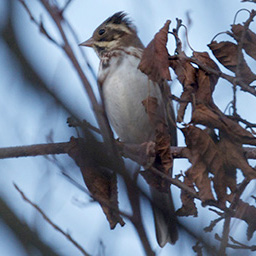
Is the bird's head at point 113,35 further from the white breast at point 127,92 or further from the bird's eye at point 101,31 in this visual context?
the white breast at point 127,92

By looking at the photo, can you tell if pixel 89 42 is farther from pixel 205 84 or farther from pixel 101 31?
pixel 205 84

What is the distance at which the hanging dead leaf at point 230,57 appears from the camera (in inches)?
154

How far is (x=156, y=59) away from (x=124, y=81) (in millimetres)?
1489

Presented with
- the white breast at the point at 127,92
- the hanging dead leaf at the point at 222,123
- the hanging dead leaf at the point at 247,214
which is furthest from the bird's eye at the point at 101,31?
the hanging dead leaf at the point at 247,214

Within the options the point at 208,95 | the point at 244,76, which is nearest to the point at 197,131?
the point at 208,95

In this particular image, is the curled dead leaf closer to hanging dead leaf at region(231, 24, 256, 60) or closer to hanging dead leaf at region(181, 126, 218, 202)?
hanging dead leaf at region(181, 126, 218, 202)

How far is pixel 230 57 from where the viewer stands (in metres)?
3.96

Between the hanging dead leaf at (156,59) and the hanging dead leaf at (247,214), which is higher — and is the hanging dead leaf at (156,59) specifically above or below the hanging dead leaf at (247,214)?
above

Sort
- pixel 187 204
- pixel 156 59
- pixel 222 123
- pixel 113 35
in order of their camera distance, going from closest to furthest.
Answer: pixel 222 123 → pixel 156 59 → pixel 187 204 → pixel 113 35

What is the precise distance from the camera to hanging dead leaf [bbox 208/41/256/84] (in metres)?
3.91

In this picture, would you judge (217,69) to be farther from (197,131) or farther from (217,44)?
(197,131)

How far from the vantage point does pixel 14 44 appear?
1915mm

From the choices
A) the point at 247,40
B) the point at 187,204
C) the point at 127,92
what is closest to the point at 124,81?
the point at 127,92

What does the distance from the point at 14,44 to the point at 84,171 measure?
1.79m
